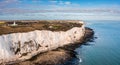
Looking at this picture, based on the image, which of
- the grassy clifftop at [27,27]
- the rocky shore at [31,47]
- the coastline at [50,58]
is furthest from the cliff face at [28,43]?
the grassy clifftop at [27,27]

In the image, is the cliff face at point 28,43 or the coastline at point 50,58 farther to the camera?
the coastline at point 50,58

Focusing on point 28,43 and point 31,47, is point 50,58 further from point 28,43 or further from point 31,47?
point 28,43

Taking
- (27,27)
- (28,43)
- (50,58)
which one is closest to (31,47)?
(28,43)

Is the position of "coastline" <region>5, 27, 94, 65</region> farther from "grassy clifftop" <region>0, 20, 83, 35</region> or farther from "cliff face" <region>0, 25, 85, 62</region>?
"grassy clifftop" <region>0, 20, 83, 35</region>

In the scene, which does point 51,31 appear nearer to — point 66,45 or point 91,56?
point 66,45

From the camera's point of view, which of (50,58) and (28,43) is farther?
(28,43)

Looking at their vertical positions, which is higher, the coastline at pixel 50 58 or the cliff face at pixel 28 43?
the cliff face at pixel 28 43

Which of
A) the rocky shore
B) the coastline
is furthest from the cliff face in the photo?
the coastline

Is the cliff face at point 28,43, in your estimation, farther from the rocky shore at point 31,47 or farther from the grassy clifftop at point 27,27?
the grassy clifftop at point 27,27
